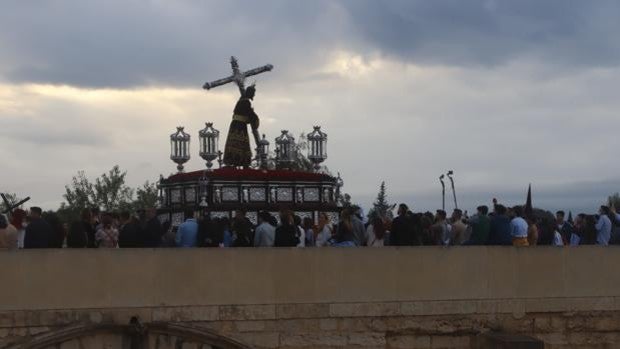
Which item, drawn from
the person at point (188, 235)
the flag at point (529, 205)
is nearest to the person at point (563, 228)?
the flag at point (529, 205)

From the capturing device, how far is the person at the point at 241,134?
2506cm

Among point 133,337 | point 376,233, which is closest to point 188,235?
point 133,337

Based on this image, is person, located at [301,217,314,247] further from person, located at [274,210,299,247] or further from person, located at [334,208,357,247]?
person, located at [274,210,299,247]

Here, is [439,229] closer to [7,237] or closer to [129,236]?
[129,236]

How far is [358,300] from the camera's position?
15938mm

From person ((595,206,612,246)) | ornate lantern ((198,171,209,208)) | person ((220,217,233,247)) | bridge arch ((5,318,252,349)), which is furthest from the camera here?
ornate lantern ((198,171,209,208))

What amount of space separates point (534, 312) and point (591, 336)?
0.93 meters

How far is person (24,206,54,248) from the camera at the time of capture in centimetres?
1530

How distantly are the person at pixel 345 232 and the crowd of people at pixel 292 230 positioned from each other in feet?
0.05

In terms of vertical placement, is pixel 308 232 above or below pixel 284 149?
below

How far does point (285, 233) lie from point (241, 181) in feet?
25.6

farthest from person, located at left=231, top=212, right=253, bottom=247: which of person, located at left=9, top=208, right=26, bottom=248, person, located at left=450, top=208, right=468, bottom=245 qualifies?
person, located at left=450, top=208, right=468, bottom=245

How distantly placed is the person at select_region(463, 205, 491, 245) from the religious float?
666 centimetres

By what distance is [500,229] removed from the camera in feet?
56.6
